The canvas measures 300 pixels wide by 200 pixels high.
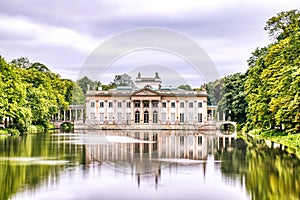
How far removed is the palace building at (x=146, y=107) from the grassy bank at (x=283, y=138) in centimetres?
3312

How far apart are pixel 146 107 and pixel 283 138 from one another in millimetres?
49038

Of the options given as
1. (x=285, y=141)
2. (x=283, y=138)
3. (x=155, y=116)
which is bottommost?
(x=285, y=141)

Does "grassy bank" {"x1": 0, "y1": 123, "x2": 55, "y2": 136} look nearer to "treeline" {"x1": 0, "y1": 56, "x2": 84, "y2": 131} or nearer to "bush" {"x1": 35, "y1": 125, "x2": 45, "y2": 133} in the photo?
"bush" {"x1": 35, "y1": 125, "x2": 45, "y2": 133}

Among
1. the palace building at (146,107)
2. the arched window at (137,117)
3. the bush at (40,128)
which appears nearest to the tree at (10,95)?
the bush at (40,128)

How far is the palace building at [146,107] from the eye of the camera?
85.1 meters

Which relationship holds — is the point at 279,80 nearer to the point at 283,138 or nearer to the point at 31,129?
the point at 283,138

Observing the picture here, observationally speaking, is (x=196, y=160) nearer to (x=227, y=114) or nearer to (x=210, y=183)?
(x=210, y=183)

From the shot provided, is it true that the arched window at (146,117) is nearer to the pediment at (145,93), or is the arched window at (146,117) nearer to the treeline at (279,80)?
the pediment at (145,93)

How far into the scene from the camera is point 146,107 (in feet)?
281

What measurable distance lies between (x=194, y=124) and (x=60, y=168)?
6434cm

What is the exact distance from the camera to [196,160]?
84.5ft

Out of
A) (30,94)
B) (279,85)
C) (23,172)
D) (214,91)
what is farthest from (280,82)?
(214,91)

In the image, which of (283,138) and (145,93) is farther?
(145,93)

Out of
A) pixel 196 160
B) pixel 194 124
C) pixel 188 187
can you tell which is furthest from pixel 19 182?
pixel 194 124
